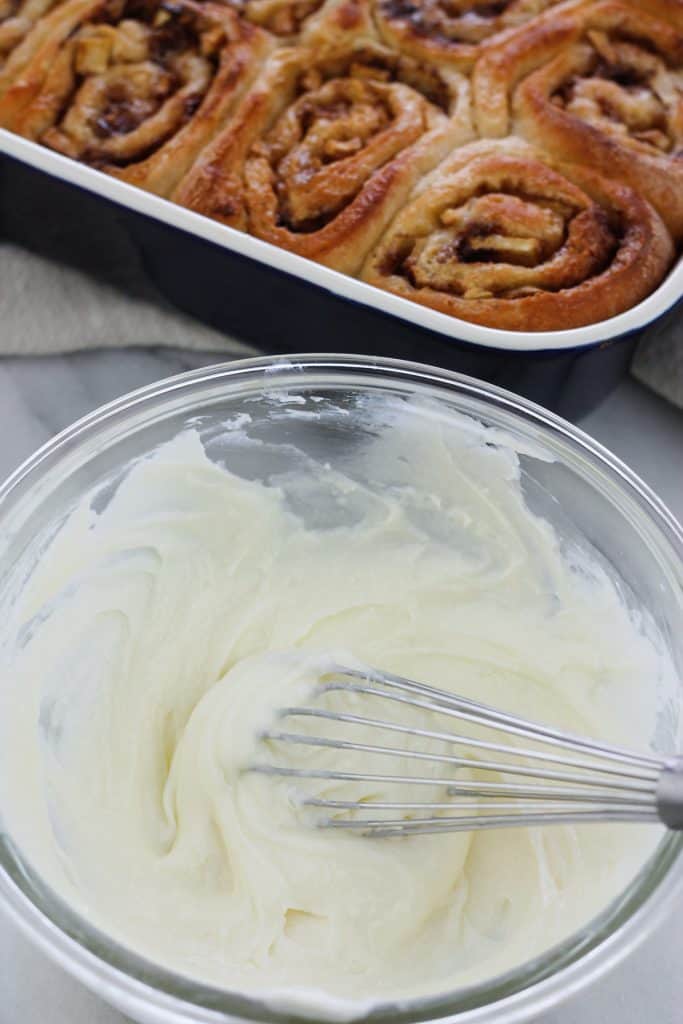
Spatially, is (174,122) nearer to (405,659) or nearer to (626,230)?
(626,230)

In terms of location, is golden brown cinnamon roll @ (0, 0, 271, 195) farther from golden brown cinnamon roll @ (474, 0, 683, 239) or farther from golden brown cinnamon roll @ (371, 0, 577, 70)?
golden brown cinnamon roll @ (474, 0, 683, 239)

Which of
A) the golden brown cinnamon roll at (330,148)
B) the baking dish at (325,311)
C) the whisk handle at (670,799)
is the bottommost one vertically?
the whisk handle at (670,799)

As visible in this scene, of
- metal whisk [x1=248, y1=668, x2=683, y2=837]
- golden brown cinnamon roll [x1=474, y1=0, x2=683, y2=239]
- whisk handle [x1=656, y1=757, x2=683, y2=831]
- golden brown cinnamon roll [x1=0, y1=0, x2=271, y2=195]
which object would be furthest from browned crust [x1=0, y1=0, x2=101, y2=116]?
whisk handle [x1=656, y1=757, x2=683, y2=831]

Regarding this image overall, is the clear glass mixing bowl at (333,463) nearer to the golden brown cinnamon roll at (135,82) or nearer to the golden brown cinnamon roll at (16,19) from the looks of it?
the golden brown cinnamon roll at (135,82)

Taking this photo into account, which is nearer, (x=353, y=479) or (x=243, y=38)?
(x=353, y=479)

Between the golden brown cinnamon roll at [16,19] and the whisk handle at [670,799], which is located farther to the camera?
the golden brown cinnamon roll at [16,19]

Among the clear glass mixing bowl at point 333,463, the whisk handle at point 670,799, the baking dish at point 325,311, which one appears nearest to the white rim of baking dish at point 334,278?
the baking dish at point 325,311

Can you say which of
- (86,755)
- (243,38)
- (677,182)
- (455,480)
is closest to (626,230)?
(677,182)
